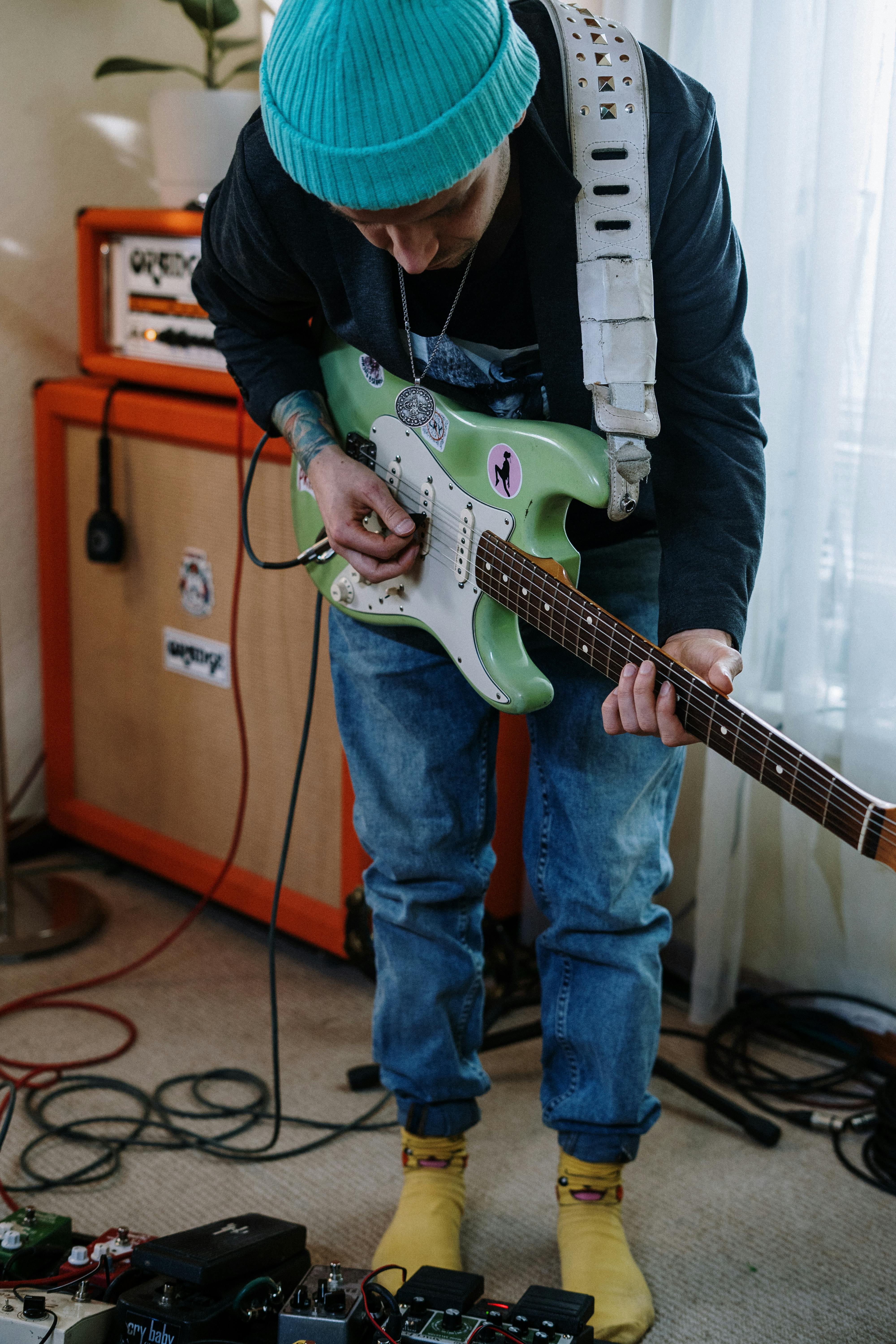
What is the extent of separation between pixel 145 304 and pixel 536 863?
42.2 inches

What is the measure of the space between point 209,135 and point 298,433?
2.55 feet

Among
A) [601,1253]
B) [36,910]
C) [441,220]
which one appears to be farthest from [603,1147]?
[36,910]

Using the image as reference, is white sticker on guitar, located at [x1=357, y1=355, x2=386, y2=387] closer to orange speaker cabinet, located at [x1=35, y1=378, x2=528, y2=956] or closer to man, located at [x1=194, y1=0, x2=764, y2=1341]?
man, located at [x1=194, y1=0, x2=764, y2=1341]

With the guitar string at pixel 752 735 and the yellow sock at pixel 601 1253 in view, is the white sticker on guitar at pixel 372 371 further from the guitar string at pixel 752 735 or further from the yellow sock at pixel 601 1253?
the yellow sock at pixel 601 1253

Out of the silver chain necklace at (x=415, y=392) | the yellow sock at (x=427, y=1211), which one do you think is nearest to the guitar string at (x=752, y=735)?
the silver chain necklace at (x=415, y=392)

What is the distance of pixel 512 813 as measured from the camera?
169 centimetres

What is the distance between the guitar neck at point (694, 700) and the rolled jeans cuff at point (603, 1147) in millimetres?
384

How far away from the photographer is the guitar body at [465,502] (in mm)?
957

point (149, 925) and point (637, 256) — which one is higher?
point (637, 256)

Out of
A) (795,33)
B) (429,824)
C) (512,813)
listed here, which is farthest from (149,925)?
(795,33)

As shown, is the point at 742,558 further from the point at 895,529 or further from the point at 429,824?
the point at 895,529

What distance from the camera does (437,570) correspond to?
106cm

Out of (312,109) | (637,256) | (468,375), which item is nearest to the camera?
(312,109)

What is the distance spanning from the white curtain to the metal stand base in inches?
35.5
